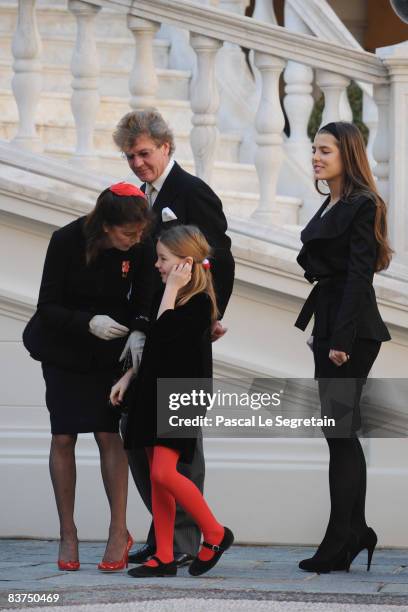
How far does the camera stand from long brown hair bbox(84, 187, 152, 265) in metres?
5.39

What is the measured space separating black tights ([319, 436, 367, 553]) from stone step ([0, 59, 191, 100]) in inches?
115

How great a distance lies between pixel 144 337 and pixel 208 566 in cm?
82

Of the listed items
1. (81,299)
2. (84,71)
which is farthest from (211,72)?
(81,299)

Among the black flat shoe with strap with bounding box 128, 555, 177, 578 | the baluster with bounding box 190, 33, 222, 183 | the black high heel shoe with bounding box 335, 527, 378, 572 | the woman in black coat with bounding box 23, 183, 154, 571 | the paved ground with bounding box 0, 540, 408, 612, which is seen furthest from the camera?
the baluster with bounding box 190, 33, 222, 183

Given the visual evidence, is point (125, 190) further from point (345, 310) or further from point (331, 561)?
point (331, 561)

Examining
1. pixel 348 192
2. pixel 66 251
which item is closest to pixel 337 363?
pixel 348 192

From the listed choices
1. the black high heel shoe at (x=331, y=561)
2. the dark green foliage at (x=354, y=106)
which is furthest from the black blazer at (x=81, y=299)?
the dark green foliage at (x=354, y=106)

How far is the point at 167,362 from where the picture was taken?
5.32 meters

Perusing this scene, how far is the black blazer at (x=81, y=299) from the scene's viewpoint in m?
5.46

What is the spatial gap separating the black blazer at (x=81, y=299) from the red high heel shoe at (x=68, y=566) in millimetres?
681

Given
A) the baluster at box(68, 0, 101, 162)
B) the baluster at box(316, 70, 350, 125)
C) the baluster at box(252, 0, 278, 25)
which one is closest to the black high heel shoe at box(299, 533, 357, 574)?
the baluster at box(316, 70, 350, 125)

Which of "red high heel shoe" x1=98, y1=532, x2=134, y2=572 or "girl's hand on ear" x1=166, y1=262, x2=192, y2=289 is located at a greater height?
"girl's hand on ear" x1=166, y1=262, x2=192, y2=289

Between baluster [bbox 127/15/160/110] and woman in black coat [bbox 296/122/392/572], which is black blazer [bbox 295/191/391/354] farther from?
baluster [bbox 127/15/160/110]

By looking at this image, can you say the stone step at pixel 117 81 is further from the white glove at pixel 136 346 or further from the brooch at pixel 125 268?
the white glove at pixel 136 346
